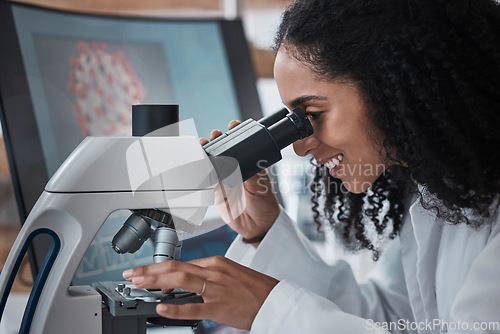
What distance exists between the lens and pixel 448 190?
87 cm

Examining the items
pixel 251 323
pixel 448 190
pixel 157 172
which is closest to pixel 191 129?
pixel 157 172

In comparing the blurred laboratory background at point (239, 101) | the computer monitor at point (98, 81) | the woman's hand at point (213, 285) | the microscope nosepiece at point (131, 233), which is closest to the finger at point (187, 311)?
the woman's hand at point (213, 285)

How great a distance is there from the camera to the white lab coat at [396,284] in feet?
2.43

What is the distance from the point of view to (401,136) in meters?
0.86

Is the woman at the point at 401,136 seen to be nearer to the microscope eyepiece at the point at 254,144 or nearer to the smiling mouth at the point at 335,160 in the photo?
the smiling mouth at the point at 335,160

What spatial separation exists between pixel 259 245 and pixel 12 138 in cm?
59

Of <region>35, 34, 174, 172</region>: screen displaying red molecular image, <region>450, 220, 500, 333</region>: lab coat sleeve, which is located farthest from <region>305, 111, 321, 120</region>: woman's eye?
<region>35, 34, 174, 172</region>: screen displaying red molecular image

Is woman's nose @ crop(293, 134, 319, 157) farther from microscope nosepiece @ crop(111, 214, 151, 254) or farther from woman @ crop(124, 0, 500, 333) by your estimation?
microscope nosepiece @ crop(111, 214, 151, 254)

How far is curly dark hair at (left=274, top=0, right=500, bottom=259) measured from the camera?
81 cm

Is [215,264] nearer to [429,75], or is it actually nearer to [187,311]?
[187,311]

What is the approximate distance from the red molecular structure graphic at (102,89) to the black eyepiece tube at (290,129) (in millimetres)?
643

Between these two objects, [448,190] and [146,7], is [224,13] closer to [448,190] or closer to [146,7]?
[146,7]

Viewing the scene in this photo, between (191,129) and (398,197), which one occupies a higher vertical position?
(191,129)

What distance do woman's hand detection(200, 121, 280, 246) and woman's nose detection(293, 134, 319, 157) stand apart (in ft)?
0.55
